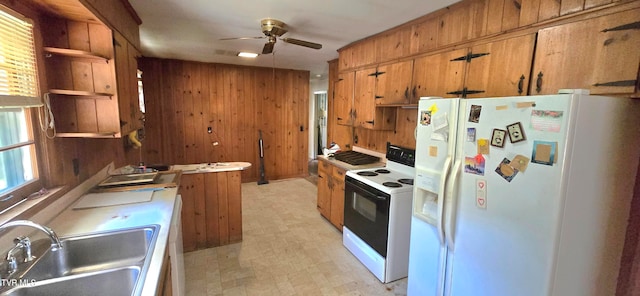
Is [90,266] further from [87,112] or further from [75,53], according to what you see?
[75,53]

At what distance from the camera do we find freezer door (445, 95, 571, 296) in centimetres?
123

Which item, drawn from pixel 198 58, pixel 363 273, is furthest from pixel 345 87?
pixel 198 58

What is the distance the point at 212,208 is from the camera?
292cm

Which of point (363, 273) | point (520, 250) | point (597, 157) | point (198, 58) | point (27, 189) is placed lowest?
point (363, 273)

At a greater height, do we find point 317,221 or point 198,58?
point 198,58

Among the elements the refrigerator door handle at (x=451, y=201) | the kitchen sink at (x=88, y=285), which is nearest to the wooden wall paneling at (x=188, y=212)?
the kitchen sink at (x=88, y=285)

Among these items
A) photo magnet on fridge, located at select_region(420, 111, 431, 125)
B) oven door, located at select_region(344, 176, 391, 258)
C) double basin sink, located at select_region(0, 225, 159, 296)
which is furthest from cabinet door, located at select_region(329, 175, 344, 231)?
double basin sink, located at select_region(0, 225, 159, 296)

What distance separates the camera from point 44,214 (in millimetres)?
Result: 1482

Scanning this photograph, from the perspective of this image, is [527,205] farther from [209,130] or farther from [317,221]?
[209,130]

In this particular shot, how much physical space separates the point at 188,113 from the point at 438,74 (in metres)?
4.27

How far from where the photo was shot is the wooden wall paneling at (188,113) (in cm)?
483

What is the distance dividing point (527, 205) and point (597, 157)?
371 mm

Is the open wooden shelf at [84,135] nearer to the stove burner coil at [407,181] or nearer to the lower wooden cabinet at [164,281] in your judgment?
the lower wooden cabinet at [164,281]

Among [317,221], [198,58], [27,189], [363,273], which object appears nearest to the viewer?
[27,189]
